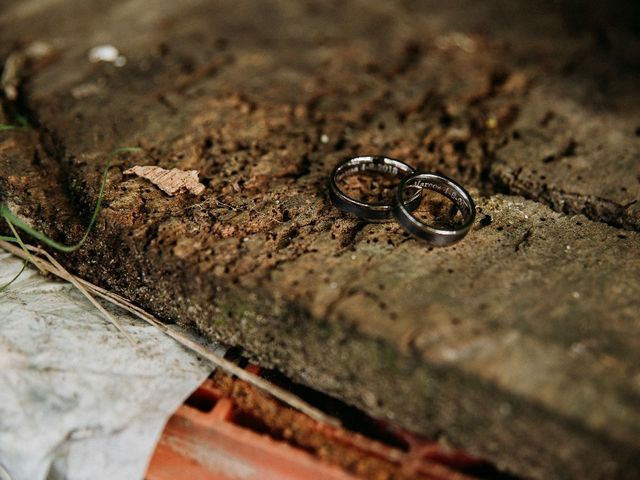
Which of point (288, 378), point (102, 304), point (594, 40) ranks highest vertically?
point (594, 40)

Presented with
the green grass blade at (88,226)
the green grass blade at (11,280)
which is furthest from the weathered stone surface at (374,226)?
the green grass blade at (11,280)

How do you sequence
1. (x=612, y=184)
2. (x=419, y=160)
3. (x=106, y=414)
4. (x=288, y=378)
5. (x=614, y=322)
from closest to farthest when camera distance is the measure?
1. (x=614, y=322)
2. (x=106, y=414)
3. (x=288, y=378)
4. (x=612, y=184)
5. (x=419, y=160)

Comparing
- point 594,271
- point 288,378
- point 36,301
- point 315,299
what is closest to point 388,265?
point 315,299

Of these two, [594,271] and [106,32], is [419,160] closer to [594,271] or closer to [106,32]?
[594,271]

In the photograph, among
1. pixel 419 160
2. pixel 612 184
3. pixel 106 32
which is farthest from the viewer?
pixel 106 32

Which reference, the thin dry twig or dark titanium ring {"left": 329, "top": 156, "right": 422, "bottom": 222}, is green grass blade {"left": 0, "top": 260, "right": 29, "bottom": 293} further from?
dark titanium ring {"left": 329, "top": 156, "right": 422, "bottom": 222}

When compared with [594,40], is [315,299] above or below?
below

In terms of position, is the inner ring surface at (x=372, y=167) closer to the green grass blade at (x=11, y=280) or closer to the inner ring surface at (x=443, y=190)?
the inner ring surface at (x=443, y=190)

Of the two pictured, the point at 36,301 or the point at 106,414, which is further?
the point at 36,301
